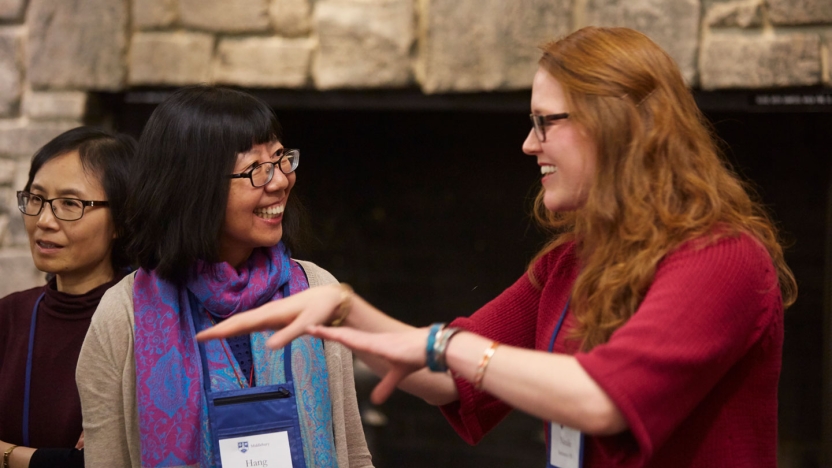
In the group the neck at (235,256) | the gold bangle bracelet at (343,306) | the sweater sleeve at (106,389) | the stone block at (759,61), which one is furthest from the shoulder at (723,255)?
the stone block at (759,61)

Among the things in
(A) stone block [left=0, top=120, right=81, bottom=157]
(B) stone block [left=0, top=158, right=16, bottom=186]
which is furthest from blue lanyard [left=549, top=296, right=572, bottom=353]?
(B) stone block [left=0, top=158, right=16, bottom=186]

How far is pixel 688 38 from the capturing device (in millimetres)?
2754

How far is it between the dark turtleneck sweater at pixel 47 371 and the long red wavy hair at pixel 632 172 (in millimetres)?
1326

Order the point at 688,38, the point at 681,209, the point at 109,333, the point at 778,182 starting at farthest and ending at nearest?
1. the point at 778,182
2. the point at 688,38
3. the point at 109,333
4. the point at 681,209

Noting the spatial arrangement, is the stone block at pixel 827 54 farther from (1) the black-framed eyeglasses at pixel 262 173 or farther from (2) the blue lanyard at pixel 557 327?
(1) the black-framed eyeglasses at pixel 262 173

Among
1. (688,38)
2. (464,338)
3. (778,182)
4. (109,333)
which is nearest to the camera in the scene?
(464,338)

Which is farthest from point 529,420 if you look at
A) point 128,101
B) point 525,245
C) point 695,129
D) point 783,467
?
point 695,129

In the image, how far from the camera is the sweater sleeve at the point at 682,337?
43.6 inches

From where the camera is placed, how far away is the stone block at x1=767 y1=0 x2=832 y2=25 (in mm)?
2674

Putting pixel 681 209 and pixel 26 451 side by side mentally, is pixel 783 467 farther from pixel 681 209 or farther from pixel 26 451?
pixel 26 451

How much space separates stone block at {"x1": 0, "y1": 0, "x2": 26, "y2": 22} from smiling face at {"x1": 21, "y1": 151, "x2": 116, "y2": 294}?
4.48 feet

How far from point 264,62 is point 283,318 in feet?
6.50

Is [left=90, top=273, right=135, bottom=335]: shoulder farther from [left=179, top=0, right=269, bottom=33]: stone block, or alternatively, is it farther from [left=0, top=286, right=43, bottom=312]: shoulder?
[left=179, top=0, right=269, bottom=33]: stone block

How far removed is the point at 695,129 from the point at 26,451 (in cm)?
168
